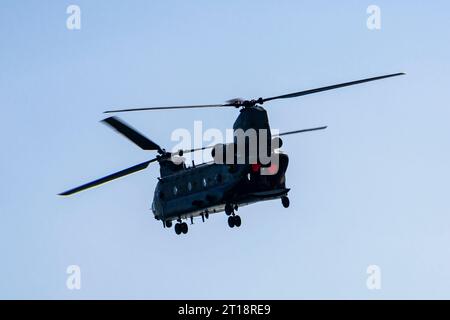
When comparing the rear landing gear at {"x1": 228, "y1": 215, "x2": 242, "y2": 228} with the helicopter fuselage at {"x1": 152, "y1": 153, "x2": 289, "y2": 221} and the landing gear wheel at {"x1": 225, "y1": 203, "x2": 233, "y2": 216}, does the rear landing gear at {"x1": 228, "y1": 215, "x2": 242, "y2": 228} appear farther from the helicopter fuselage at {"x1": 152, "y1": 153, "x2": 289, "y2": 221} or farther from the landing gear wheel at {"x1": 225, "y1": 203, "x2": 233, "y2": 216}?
the helicopter fuselage at {"x1": 152, "y1": 153, "x2": 289, "y2": 221}

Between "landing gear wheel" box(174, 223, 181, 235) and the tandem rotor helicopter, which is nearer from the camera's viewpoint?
the tandem rotor helicopter

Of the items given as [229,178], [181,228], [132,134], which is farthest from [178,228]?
[229,178]

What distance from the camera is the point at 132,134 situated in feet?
275

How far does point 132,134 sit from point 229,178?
1090 cm

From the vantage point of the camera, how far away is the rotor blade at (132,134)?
82688mm

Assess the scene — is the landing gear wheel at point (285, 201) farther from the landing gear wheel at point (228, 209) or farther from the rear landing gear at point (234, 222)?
the rear landing gear at point (234, 222)

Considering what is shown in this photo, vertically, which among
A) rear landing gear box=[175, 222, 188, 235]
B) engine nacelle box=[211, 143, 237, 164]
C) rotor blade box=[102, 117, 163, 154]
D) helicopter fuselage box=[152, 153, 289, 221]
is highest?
rotor blade box=[102, 117, 163, 154]

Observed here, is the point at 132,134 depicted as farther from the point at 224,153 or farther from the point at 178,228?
the point at 224,153

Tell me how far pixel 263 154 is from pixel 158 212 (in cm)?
1331

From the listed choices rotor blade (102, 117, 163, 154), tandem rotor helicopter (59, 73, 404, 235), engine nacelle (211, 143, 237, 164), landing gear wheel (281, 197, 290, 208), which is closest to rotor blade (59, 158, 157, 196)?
tandem rotor helicopter (59, 73, 404, 235)

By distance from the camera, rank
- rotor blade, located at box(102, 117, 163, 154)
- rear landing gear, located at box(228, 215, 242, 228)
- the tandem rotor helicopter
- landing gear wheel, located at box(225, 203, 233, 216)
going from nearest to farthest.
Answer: the tandem rotor helicopter < landing gear wheel, located at box(225, 203, 233, 216) < rear landing gear, located at box(228, 215, 242, 228) < rotor blade, located at box(102, 117, 163, 154)

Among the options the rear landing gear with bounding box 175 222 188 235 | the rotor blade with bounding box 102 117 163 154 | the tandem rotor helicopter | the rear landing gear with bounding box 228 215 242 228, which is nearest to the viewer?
the tandem rotor helicopter

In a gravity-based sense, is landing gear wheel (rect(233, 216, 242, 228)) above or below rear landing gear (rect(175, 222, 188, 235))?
below

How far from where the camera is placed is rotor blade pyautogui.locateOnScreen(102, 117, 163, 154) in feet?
271
